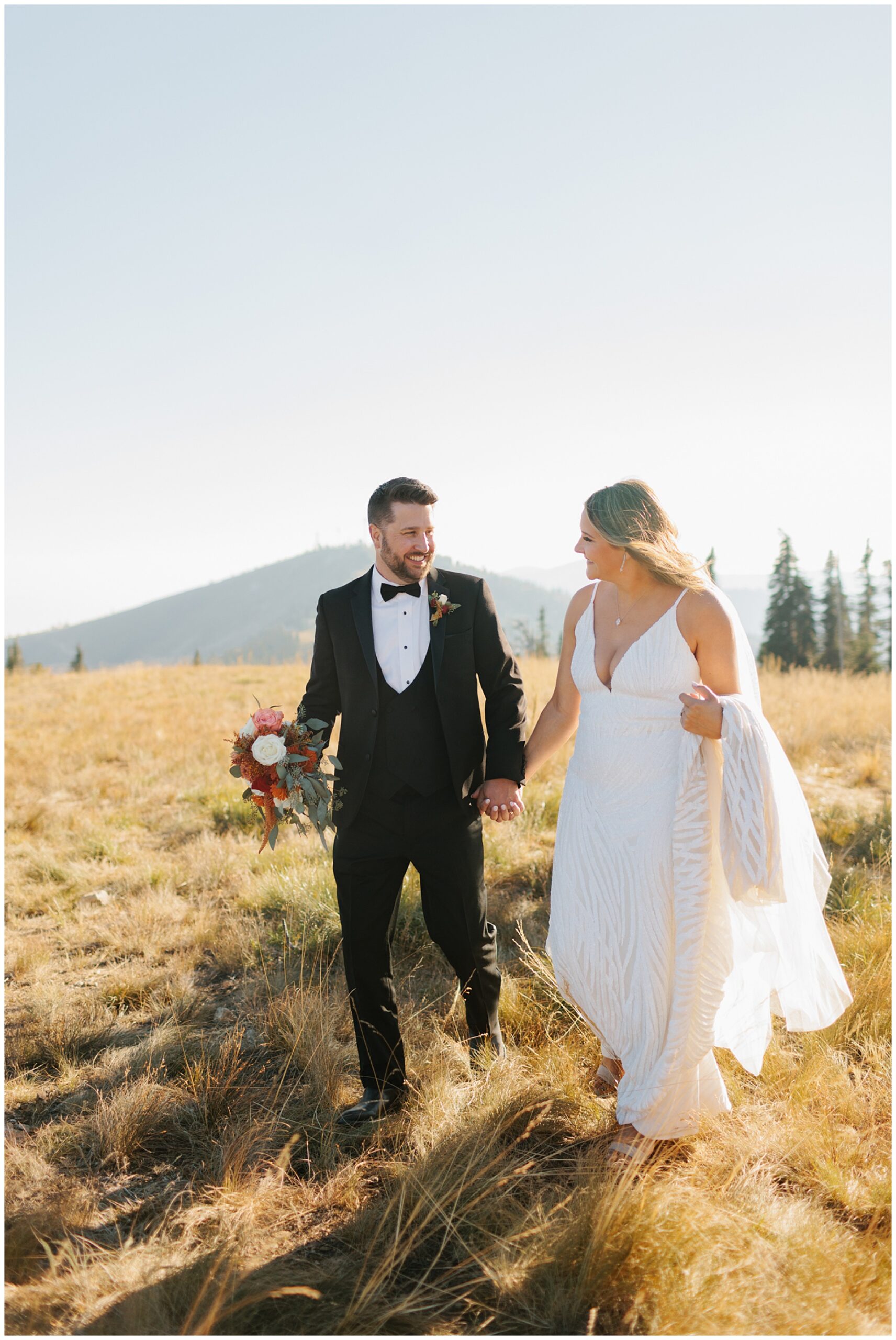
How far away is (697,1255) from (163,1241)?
69.9 inches

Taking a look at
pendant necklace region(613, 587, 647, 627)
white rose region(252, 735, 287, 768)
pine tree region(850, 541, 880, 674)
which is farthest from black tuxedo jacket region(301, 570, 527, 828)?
pine tree region(850, 541, 880, 674)

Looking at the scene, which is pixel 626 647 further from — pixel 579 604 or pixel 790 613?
pixel 790 613

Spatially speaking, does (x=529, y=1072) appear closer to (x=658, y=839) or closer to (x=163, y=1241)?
(x=658, y=839)

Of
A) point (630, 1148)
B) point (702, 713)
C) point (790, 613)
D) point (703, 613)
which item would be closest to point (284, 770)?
point (702, 713)

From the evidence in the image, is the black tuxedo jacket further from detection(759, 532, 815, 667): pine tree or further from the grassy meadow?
detection(759, 532, 815, 667): pine tree

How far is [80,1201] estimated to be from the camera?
2.97 m

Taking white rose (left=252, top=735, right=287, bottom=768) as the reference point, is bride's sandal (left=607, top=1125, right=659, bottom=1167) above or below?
below

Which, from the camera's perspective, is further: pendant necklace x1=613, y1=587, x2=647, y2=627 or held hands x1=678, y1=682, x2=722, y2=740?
pendant necklace x1=613, y1=587, x2=647, y2=627

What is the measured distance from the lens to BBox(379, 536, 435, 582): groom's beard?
3.41 meters

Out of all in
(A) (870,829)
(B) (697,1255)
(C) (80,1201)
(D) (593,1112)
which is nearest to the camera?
(B) (697,1255)

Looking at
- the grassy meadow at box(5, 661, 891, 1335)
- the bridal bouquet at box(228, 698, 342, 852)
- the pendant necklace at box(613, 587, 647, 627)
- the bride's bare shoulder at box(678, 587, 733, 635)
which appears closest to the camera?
the grassy meadow at box(5, 661, 891, 1335)

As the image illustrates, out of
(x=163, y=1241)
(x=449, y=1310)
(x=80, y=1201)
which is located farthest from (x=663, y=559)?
(x=80, y=1201)

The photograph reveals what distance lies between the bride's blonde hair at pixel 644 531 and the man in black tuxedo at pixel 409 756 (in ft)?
2.02

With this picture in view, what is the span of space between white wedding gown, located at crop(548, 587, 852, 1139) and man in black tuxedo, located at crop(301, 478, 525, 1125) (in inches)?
19.5
